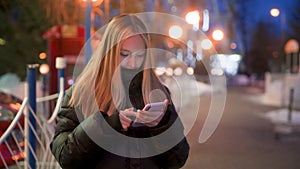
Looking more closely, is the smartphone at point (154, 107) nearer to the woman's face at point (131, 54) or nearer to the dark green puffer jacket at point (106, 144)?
the dark green puffer jacket at point (106, 144)

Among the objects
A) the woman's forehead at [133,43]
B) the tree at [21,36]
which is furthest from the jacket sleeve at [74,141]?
the tree at [21,36]

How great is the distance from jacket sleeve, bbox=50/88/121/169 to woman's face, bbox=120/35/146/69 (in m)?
0.20

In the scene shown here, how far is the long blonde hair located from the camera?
4.59 feet

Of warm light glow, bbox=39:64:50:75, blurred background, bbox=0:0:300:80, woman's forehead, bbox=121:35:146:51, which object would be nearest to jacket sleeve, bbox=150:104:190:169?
woman's forehead, bbox=121:35:146:51

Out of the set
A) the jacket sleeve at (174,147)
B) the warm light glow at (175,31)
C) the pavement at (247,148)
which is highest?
the warm light glow at (175,31)

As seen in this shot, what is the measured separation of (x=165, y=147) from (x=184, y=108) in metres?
0.42

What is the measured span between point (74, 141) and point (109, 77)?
24 cm

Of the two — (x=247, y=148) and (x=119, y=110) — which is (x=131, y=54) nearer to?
(x=119, y=110)

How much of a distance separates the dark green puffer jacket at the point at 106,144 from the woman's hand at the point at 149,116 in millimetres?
59

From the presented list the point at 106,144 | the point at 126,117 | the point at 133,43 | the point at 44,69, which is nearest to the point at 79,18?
the point at 44,69

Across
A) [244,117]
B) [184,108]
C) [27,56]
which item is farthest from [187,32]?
[27,56]

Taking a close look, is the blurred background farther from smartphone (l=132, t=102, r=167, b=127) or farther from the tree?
smartphone (l=132, t=102, r=167, b=127)

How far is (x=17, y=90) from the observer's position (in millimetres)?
9227

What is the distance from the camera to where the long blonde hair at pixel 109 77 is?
1400 mm
